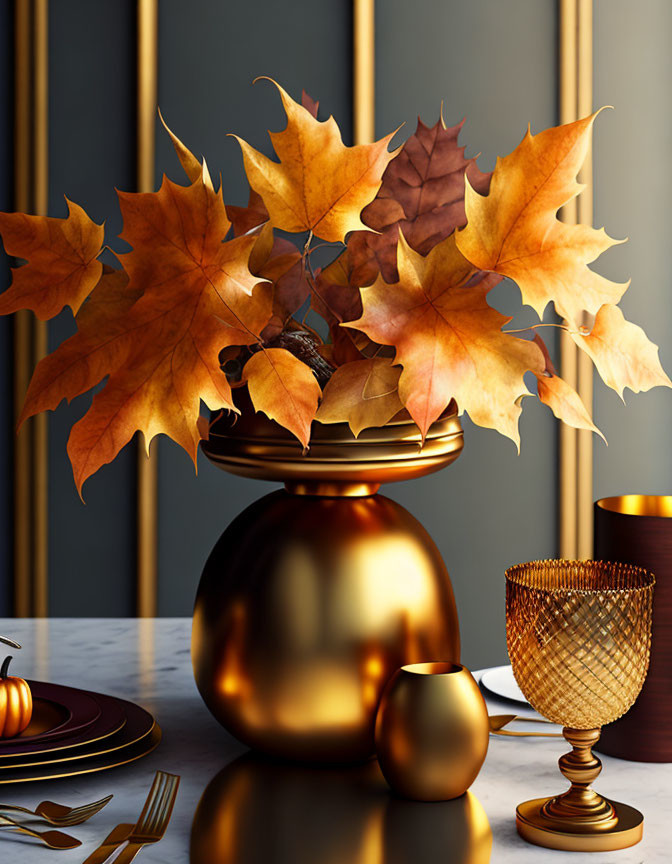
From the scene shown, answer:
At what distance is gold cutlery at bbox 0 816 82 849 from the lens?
56cm

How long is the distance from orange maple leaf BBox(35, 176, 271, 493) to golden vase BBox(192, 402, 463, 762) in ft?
0.30

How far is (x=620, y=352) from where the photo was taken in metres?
0.66

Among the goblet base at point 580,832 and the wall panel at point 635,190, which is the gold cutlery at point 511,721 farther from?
the wall panel at point 635,190

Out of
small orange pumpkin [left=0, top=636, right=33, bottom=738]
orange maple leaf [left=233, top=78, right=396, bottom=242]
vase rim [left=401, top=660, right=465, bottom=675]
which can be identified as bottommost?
small orange pumpkin [left=0, top=636, right=33, bottom=738]

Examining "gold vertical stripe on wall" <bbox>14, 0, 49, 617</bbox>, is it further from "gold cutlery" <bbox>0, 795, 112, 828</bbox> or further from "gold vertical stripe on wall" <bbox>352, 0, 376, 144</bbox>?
"gold cutlery" <bbox>0, 795, 112, 828</bbox>

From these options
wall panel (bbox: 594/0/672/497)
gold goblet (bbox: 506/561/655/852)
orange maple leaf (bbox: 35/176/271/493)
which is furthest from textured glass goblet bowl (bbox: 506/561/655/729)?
wall panel (bbox: 594/0/672/497)

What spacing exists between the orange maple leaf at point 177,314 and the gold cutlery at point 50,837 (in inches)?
8.8

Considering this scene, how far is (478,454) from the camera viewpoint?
88.0 inches

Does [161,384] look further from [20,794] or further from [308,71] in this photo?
[308,71]

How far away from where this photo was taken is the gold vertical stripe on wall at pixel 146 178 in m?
2.15

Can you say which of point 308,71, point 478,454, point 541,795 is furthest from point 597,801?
point 308,71

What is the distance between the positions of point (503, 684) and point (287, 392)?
1.31 ft

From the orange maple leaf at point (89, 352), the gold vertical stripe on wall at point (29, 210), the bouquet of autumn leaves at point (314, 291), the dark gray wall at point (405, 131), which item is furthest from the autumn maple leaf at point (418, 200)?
the gold vertical stripe on wall at point (29, 210)

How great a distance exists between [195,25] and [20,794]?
6.19ft
